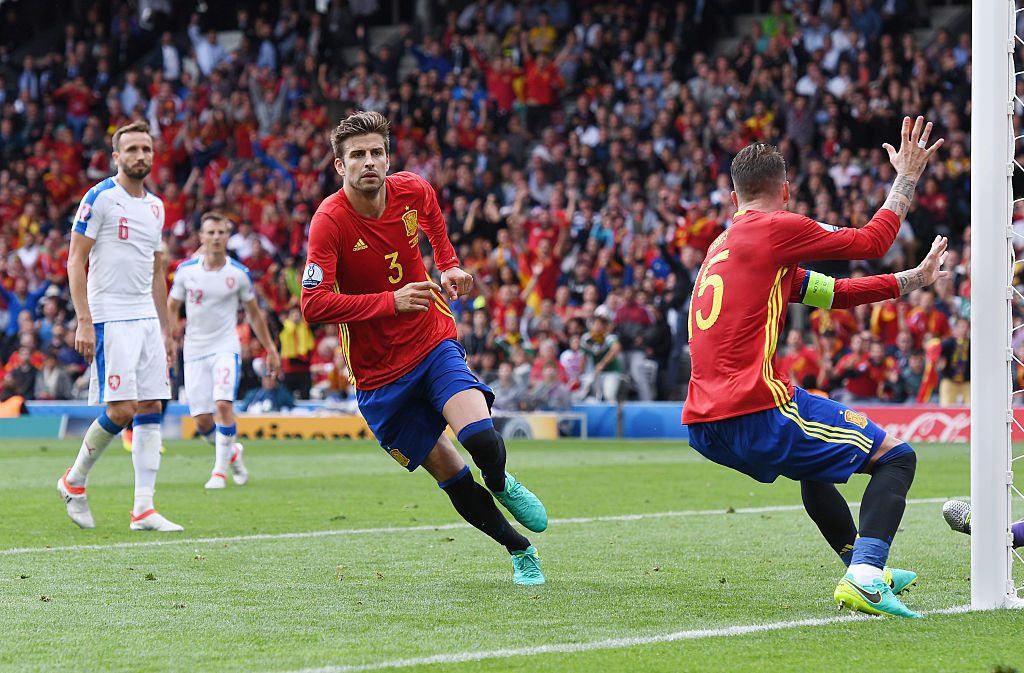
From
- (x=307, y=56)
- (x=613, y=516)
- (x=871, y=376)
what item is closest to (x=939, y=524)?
(x=613, y=516)

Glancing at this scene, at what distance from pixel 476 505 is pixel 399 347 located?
31.8 inches

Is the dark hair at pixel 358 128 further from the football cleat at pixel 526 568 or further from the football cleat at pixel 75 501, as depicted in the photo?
the football cleat at pixel 75 501

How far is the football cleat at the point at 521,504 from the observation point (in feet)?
20.8

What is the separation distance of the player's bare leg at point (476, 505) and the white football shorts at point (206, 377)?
21.4ft

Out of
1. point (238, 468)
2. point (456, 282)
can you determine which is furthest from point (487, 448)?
point (238, 468)

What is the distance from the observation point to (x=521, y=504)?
6.34 m

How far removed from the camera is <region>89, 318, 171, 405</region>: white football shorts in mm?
8570

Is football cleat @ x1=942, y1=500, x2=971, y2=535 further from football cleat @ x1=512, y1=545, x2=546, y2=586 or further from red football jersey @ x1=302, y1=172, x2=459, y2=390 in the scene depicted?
red football jersey @ x1=302, y1=172, x2=459, y2=390

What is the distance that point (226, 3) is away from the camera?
105 feet

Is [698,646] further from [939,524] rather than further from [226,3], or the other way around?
[226,3]

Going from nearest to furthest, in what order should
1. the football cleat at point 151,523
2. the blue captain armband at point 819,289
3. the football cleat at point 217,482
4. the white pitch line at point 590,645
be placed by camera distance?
the white pitch line at point 590,645 < the blue captain armband at point 819,289 < the football cleat at point 151,523 < the football cleat at point 217,482

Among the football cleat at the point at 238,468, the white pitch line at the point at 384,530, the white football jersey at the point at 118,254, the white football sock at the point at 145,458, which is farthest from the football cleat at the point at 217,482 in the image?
the white pitch line at the point at 384,530

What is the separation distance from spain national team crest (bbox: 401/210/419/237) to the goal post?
255cm

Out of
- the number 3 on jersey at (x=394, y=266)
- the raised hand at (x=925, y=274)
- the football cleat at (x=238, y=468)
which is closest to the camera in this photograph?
the raised hand at (x=925, y=274)
